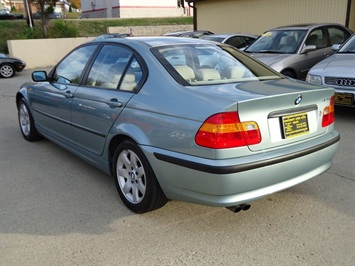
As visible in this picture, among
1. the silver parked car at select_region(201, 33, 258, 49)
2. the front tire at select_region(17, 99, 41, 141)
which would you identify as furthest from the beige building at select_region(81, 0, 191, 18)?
the front tire at select_region(17, 99, 41, 141)

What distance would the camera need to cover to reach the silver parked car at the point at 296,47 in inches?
297

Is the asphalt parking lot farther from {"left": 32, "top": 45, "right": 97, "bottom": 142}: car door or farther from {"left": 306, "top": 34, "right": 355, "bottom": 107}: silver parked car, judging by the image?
{"left": 306, "top": 34, "right": 355, "bottom": 107}: silver parked car

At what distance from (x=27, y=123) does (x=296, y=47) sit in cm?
572

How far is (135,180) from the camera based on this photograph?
10.5 ft

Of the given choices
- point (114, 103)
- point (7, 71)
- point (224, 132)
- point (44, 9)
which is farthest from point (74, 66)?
point (44, 9)

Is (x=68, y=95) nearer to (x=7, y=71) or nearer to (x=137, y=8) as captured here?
(x=7, y=71)

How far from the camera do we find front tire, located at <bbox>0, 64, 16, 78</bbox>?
1426cm

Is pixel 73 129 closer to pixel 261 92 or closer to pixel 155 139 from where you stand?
pixel 155 139

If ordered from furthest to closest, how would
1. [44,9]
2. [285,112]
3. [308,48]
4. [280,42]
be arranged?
1. [44,9]
2. [280,42]
3. [308,48]
4. [285,112]

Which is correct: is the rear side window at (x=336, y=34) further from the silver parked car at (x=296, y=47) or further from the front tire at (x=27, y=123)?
the front tire at (x=27, y=123)

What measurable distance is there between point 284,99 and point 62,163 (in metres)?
2.97

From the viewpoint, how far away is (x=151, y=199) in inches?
119

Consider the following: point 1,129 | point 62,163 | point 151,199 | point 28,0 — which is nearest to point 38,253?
point 151,199

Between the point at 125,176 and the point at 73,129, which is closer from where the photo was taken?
the point at 125,176
